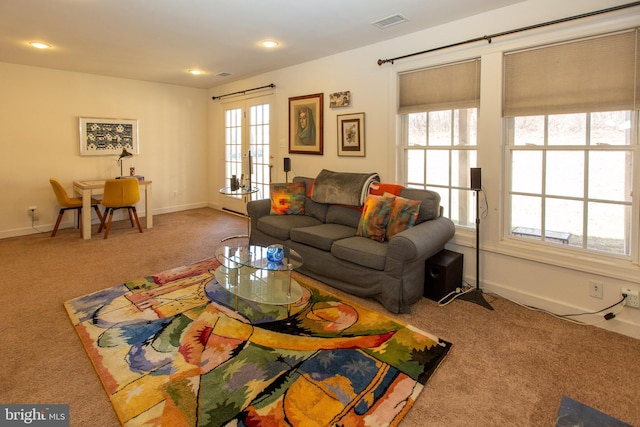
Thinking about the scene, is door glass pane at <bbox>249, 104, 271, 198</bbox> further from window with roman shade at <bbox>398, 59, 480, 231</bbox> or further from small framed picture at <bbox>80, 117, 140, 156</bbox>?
window with roman shade at <bbox>398, 59, 480, 231</bbox>

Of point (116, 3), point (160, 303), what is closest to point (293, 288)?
point (160, 303)

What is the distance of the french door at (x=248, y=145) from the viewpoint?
Result: 584 centimetres

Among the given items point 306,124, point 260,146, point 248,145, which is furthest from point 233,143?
point 306,124

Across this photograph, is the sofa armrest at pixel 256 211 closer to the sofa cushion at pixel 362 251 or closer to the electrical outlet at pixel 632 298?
the sofa cushion at pixel 362 251

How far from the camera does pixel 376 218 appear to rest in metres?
3.24

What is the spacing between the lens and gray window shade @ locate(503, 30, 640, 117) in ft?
8.00

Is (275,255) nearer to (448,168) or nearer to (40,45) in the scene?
(448,168)

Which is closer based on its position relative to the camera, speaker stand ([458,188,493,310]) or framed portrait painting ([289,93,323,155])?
speaker stand ([458,188,493,310])

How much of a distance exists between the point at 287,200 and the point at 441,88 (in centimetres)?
206

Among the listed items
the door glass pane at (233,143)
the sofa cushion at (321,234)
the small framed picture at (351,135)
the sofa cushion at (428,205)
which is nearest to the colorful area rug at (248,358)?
the sofa cushion at (321,234)

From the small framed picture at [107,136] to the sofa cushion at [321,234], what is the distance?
4.10 meters

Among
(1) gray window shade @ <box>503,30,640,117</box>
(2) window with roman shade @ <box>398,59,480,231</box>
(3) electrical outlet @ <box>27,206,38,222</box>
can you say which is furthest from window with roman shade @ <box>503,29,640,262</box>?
(3) electrical outlet @ <box>27,206,38,222</box>

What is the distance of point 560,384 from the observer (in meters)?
2.00

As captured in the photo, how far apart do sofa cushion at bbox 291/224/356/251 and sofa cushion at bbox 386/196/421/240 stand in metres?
0.44
